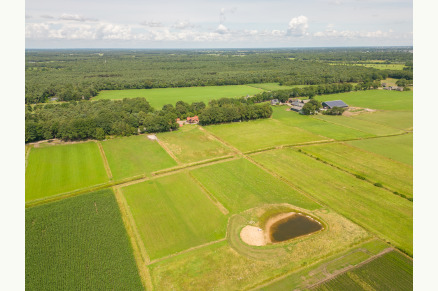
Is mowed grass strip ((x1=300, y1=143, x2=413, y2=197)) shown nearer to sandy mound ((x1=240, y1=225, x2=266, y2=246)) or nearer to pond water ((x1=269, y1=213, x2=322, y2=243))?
pond water ((x1=269, y1=213, x2=322, y2=243))

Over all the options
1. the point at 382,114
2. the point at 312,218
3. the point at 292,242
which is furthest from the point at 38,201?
the point at 382,114

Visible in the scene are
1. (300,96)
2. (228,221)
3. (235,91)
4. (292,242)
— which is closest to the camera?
(292,242)

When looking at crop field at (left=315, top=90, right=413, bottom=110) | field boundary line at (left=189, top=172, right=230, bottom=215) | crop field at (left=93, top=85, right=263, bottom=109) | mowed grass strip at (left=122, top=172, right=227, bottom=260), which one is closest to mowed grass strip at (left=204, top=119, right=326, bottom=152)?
field boundary line at (left=189, top=172, right=230, bottom=215)

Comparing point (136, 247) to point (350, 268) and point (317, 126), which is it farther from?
point (317, 126)

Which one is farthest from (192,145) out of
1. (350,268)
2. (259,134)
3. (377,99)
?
(377,99)

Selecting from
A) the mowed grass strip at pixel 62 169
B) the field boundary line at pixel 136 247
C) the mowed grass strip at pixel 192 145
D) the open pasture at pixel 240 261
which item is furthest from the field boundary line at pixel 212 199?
the mowed grass strip at pixel 62 169

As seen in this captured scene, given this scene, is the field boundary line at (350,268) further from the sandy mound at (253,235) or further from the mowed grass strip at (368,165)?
Result: the mowed grass strip at (368,165)

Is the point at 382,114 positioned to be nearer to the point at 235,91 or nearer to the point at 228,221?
the point at 235,91
